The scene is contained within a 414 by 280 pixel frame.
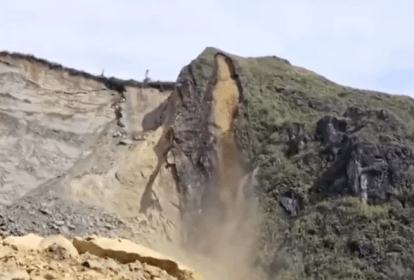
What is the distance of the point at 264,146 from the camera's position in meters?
14.7

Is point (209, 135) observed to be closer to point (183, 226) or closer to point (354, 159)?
point (183, 226)

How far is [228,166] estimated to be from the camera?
1466 centimetres

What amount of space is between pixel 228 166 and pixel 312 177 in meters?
2.02

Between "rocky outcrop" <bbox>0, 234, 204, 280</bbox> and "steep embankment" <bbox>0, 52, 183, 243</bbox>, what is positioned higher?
"steep embankment" <bbox>0, 52, 183, 243</bbox>

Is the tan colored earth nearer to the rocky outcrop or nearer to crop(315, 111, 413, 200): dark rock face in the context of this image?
the rocky outcrop

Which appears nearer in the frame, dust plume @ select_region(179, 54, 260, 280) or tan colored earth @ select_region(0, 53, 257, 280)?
tan colored earth @ select_region(0, 53, 257, 280)

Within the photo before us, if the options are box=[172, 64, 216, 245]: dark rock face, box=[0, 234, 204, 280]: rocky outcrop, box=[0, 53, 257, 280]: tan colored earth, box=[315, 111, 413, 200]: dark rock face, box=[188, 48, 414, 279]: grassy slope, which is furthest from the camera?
box=[172, 64, 216, 245]: dark rock face

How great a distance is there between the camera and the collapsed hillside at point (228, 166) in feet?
40.1

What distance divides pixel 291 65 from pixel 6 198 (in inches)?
314

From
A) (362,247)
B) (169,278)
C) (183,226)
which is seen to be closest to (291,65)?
(183,226)

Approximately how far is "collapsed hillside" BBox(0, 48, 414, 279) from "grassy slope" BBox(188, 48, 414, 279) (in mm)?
27

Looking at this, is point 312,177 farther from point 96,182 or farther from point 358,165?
point 96,182

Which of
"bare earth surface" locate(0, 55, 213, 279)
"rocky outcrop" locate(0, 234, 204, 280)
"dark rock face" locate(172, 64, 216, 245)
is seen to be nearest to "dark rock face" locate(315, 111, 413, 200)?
"dark rock face" locate(172, 64, 216, 245)

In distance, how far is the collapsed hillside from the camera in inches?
481
